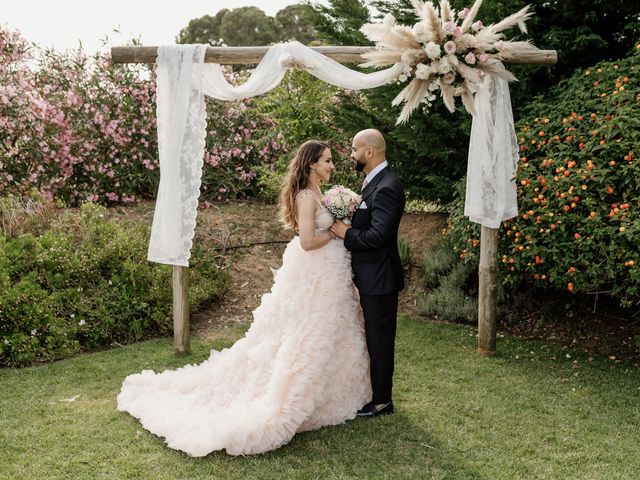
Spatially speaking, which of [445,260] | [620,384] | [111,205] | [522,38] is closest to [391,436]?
[620,384]

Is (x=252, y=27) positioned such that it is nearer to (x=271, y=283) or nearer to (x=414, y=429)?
(x=271, y=283)

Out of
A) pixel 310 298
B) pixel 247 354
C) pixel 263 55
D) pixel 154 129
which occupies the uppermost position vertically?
pixel 263 55

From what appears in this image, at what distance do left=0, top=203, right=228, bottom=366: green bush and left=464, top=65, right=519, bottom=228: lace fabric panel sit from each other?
11.2 feet

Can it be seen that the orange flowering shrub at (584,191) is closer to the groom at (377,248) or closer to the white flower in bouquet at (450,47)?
the white flower in bouquet at (450,47)

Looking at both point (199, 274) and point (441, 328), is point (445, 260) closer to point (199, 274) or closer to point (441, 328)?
point (441, 328)

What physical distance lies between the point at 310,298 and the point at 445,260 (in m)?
3.76

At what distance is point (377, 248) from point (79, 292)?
147 inches

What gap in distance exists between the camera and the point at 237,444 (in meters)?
4.07

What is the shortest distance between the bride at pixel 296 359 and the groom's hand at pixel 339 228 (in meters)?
0.05

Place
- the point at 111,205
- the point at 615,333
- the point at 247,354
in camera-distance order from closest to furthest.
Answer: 1. the point at 247,354
2. the point at 615,333
3. the point at 111,205

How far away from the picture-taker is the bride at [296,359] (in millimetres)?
4266

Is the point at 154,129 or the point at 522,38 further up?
the point at 522,38

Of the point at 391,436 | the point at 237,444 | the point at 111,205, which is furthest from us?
the point at 111,205

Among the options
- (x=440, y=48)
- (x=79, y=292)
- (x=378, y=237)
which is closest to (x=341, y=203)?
(x=378, y=237)
